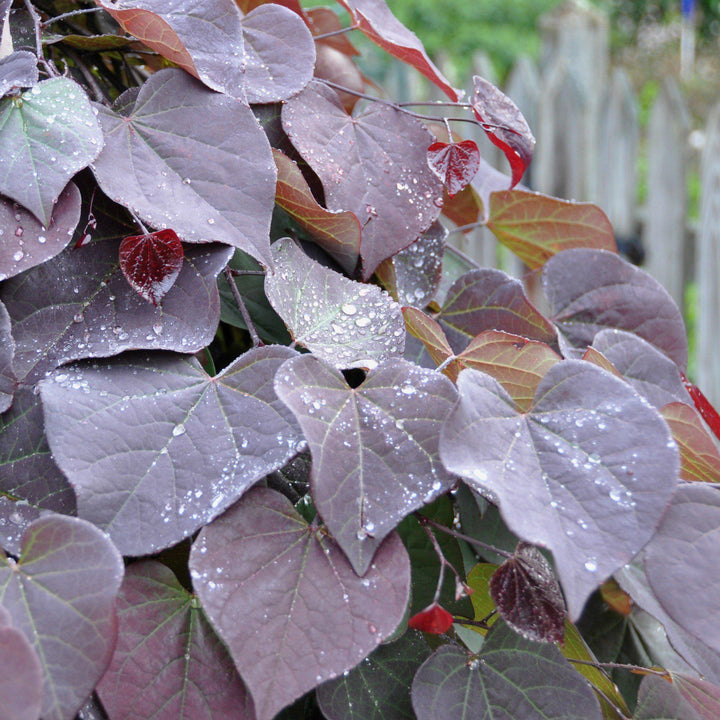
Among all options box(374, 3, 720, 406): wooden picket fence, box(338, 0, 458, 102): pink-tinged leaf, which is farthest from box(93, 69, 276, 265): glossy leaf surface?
box(374, 3, 720, 406): wooden picket fence

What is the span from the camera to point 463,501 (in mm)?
675

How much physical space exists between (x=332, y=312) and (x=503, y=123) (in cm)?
26

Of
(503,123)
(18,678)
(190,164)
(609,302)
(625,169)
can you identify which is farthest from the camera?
(625,169)

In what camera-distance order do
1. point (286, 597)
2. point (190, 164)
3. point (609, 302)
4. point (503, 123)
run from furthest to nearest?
point (609, 302) → point (503, 123) → point (190, 164) → point (286, 597)

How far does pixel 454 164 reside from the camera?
65 cm

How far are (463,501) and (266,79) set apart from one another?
43 centimetres

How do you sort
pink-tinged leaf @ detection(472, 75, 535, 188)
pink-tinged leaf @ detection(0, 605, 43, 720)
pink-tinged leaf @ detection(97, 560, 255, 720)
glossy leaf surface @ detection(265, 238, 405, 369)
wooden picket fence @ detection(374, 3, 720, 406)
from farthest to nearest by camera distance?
wooden picket fence @ detection(374, 3, 720, 406)
pink-tinged leaf @ detection(472, 75, 535, 188)
glossy leaf surface @ detection(265, 238, 405, 369)
pink-tinged leaf @ detection(97, 560, 255, 720)
pink-tinged leaf @ detection(0, 605, 43, 720)

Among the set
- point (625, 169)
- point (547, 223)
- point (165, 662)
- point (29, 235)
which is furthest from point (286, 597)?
point (625, 169)

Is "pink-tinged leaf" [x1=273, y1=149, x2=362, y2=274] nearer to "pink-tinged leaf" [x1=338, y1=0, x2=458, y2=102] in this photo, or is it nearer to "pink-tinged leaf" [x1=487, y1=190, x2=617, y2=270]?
"pink-tinged leaf" [x1=338, y1=0, x2=458, y2=102]

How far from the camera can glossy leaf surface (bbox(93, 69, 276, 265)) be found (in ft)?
1.76

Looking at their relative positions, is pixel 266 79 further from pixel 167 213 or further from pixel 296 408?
pixel 296 408

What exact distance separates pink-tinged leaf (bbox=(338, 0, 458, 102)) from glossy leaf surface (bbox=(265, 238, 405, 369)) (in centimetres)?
26

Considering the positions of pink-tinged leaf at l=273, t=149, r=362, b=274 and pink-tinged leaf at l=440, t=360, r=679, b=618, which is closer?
pink-tinged leaf at l=440, t=360, r=679, b=618

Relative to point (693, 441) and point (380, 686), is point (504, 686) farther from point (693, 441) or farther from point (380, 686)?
point (693, 441)
